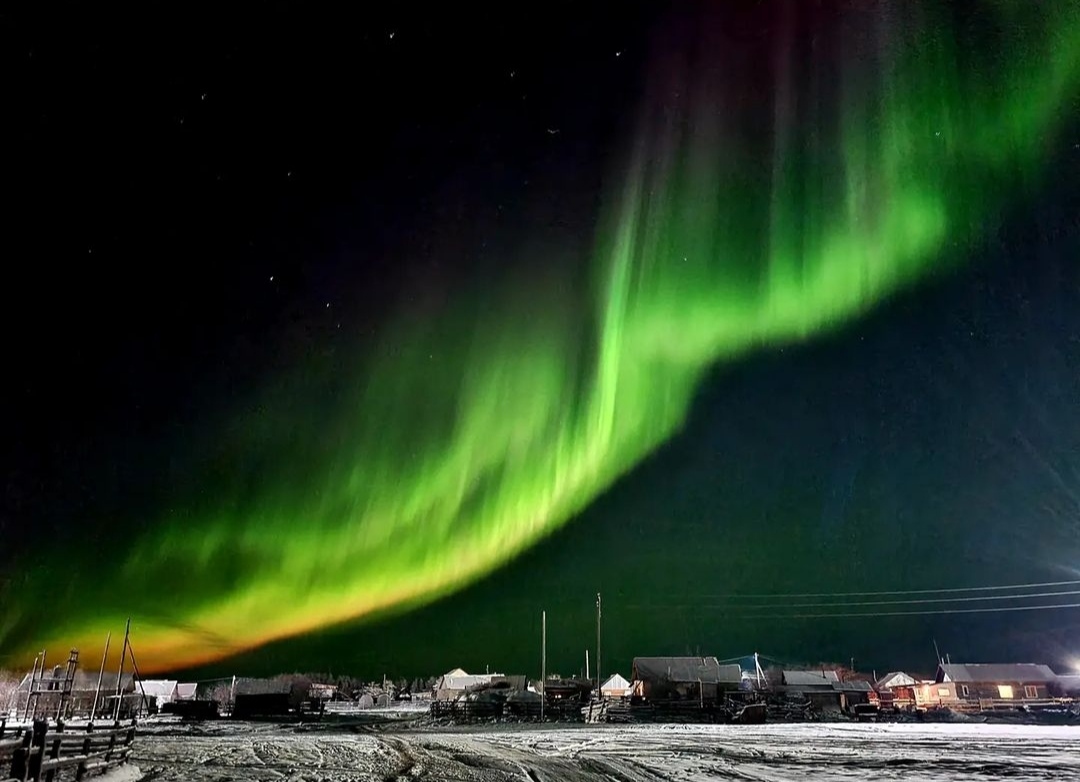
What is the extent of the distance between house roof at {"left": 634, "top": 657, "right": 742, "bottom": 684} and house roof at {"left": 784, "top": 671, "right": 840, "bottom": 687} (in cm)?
677

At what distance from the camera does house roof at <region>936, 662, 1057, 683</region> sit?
90.9m

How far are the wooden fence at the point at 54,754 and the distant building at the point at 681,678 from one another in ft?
230

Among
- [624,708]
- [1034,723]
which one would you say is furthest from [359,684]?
[1034,723]

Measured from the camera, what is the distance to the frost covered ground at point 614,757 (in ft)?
68.9

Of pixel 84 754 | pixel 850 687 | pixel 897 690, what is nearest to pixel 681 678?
pixel 850 687

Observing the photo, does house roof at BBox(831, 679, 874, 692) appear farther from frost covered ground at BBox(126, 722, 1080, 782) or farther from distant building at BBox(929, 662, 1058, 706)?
frost covered ground at BBox(126, 722, 1080, 782)

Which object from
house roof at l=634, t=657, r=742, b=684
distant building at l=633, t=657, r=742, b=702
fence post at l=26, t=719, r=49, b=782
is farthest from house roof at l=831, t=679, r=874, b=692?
fence post at l=26, t=719, r=49, b=782

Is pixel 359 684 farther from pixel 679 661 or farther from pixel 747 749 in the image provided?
pixel 747 749

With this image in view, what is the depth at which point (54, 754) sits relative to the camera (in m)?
18.5

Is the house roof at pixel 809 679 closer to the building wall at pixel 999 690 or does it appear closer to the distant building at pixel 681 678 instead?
the distant building at pixel 681 678

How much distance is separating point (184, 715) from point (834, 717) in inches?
2553

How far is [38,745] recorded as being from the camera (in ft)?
52.1

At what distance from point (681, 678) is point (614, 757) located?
6783 centimetres

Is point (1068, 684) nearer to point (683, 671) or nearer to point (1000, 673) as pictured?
point (1000, 673)
